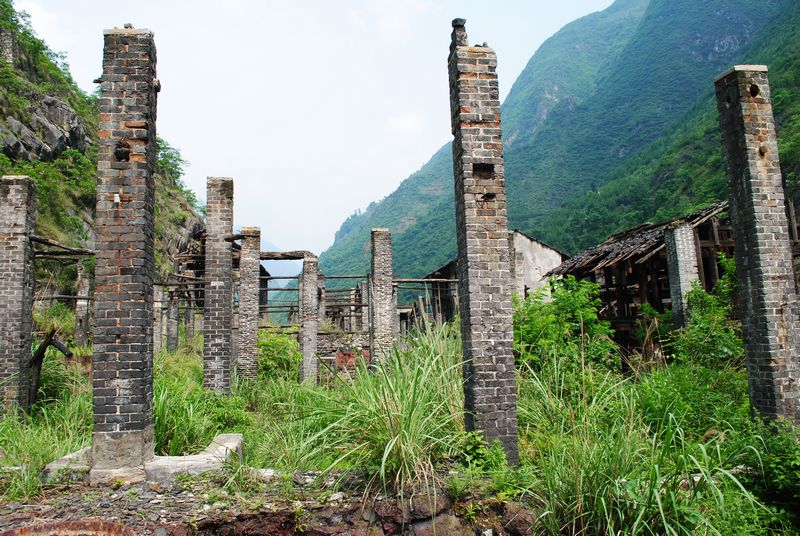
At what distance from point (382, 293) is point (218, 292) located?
518 cm

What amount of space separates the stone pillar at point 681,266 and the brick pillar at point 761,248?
833 cm

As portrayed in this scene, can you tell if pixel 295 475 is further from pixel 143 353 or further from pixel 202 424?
pixel 202 424

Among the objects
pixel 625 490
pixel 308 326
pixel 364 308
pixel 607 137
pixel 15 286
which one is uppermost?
pixel 607 137

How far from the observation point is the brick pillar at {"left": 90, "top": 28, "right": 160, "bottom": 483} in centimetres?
528

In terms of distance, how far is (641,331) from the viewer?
15.8 m

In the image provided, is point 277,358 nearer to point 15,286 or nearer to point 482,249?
point 15,286

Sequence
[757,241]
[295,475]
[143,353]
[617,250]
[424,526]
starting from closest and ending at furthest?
[424,526], [295,475], [143,353], [757,241], [617,250]

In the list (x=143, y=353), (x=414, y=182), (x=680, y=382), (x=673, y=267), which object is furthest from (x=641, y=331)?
(x=414, y=182)

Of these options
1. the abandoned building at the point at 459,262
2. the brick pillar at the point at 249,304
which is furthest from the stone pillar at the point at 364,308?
the abandoned building at the point at 459,262

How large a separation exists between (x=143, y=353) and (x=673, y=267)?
14237 millimetres

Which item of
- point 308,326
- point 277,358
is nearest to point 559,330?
point 308,326

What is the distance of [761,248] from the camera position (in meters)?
6.75

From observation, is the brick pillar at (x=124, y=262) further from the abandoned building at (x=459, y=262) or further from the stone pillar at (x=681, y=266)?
the stone pillar at (x=681, y=266)

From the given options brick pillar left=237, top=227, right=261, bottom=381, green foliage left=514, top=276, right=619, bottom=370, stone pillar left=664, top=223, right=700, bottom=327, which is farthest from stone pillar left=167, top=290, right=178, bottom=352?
stone pillar left=664, top=223, right=700, bottom=327
